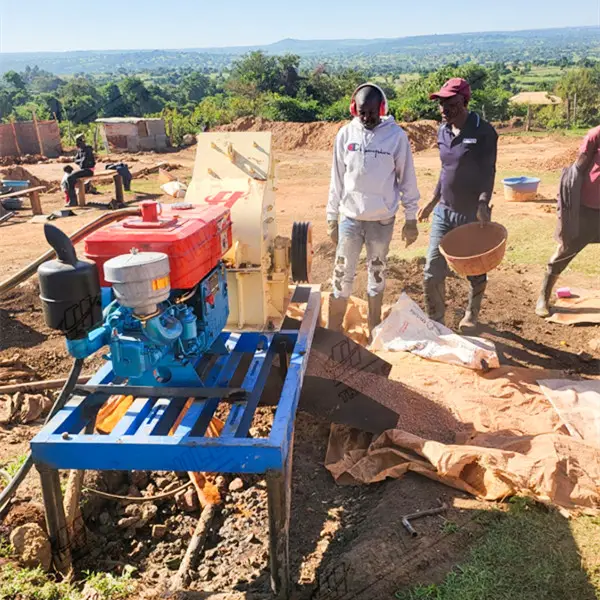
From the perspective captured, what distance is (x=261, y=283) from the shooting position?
362cm

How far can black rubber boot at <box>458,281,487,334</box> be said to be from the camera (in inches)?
194

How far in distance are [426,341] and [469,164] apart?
1.35m

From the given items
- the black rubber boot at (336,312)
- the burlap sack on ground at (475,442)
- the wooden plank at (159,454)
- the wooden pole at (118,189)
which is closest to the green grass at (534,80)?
the wooden pole at (118,189)

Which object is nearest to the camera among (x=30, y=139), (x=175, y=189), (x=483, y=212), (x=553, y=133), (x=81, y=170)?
(x=175, y=189)

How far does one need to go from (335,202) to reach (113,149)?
2111 cm

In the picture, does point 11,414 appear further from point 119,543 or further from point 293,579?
point 293,579

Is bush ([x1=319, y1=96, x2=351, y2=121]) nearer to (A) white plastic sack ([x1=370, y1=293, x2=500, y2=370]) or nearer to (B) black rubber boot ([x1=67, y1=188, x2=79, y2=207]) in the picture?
(B) black rubber boot ([x1=67, y1=188, x2=79, y2=207])

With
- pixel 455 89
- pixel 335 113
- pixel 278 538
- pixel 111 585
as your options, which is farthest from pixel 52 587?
pixel 335 113

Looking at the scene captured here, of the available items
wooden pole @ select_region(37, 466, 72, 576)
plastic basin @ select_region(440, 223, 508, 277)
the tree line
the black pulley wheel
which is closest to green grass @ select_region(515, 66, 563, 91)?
the tree line

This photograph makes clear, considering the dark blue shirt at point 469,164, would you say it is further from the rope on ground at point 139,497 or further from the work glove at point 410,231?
the rope on ground at point 139,497

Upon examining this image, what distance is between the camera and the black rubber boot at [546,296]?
17.8ft

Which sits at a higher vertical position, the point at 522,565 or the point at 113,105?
the point at 522,565

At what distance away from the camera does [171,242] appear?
2584 mm

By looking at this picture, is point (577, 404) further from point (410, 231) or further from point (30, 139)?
point (30, 139)
